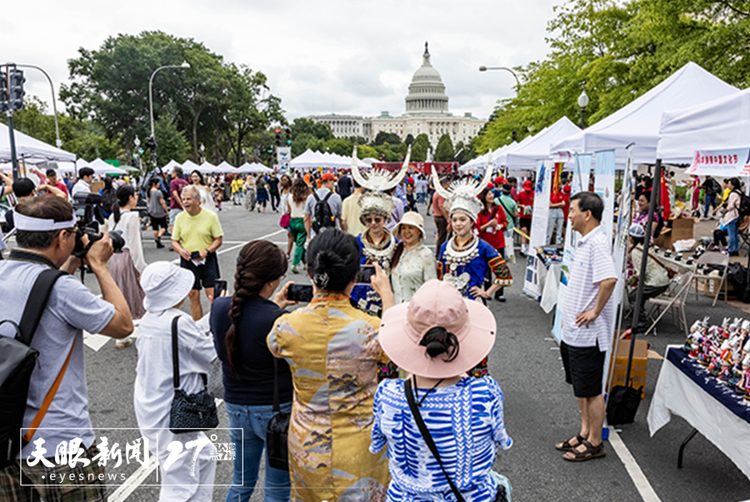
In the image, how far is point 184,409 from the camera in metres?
2.53

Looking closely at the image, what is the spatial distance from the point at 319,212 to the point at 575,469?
243 inches

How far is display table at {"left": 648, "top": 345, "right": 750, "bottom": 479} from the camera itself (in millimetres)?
3262

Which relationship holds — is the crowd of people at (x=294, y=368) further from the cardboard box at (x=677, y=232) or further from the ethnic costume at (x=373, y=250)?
the cardboard box at (x=677, y=232)

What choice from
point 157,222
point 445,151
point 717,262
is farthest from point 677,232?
point 445,151

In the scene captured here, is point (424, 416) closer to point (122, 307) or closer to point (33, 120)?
point (122, 307)

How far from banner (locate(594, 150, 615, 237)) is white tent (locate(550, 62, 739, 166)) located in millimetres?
1507

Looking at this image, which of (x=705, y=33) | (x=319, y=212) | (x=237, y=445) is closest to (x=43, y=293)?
(x=237, y=445)

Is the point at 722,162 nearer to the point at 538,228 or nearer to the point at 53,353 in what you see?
the point at 538,228

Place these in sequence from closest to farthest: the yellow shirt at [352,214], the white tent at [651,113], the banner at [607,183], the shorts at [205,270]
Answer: the banner at [607,183]
the shorts at [205,270]
the white tent at [651,113]
the yellow shirt at [352,214]

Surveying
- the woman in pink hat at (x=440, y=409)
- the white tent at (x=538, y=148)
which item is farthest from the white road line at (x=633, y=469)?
the white tent at (x=538, y=148)

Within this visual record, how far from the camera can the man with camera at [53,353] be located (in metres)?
2.19

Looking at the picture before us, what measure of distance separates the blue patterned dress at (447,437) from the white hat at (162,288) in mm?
1317

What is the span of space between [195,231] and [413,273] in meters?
3.08

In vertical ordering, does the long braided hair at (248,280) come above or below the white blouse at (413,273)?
above
